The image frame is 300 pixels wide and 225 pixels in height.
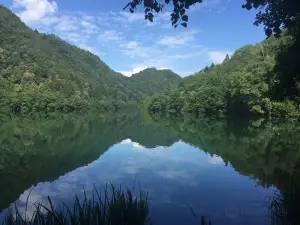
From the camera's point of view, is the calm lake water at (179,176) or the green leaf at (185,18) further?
the calm lake water at (179,176)

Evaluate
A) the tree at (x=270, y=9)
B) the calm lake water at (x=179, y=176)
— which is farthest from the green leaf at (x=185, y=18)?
the calm lake water at (x=179, y=176)

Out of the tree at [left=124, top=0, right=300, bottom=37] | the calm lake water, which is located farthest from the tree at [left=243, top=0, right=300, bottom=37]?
the calm lake water

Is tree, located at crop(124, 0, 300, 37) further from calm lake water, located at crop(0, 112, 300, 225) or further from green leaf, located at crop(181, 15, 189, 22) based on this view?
calm lake water, located at crop(0, 112, 300, 225)

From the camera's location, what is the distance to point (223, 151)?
3066cm

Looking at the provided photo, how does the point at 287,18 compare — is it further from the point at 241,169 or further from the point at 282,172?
the point at 241,169

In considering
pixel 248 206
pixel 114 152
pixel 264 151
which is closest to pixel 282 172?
pixel 248 206

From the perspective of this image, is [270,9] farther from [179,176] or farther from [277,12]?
[179,176]

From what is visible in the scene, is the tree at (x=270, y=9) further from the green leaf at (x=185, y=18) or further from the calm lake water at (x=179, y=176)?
the calm lake water at (x=179, y=176)

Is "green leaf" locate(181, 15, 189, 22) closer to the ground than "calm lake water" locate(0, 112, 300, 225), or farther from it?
farther from it

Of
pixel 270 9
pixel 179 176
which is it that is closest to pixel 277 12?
pixel 270 9

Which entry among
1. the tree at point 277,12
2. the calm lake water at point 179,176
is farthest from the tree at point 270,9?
the calm lake water at point 179,176

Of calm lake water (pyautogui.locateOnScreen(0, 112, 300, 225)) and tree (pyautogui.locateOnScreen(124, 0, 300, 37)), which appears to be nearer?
tree (pyautogui.locateOnScreen(124, 0, 300, 37))

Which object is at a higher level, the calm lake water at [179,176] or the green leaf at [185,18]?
the green leaf at [185,18]

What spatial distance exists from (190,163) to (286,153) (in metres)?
7.67
